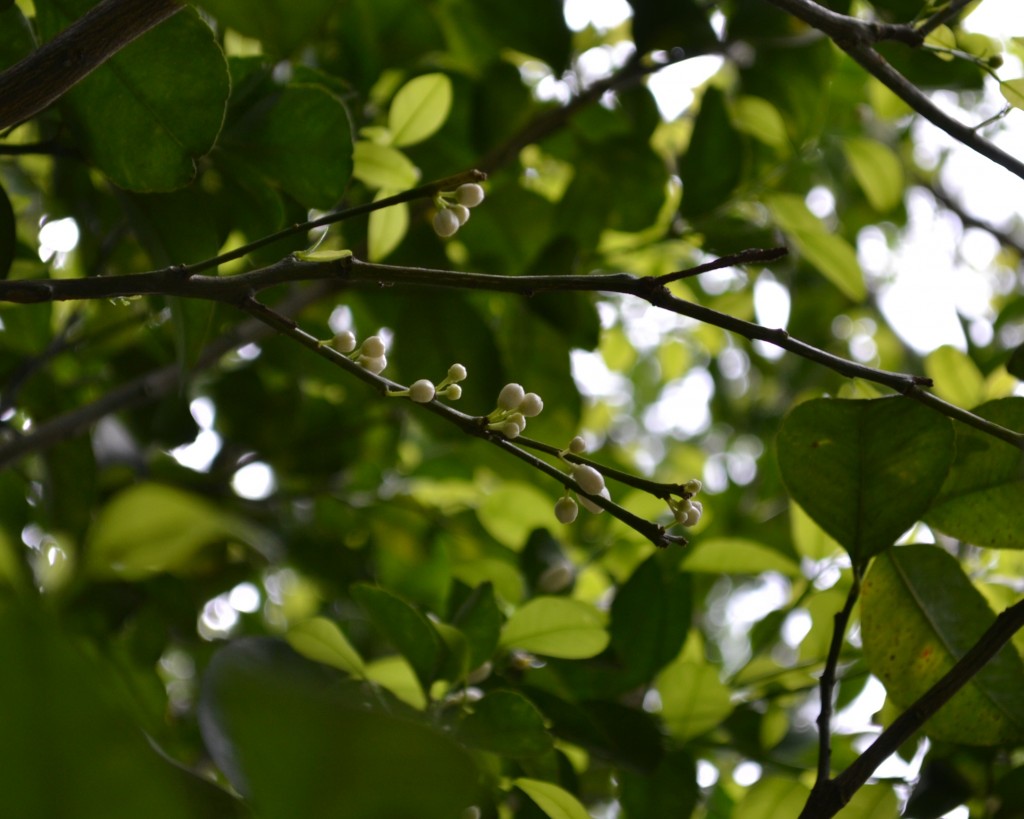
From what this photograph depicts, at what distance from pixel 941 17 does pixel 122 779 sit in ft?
1.74

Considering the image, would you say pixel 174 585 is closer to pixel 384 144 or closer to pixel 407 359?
pixel 407 359

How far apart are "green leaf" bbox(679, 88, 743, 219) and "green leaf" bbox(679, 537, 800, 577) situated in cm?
32

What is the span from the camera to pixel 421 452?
→ 120cm

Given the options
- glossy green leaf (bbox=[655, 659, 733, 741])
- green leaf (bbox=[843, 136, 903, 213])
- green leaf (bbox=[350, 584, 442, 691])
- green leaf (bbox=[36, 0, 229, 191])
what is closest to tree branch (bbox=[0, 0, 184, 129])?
green leaf (bbox=[36, 0, 229, 191])

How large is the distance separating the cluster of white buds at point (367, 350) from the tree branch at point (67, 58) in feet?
0.52

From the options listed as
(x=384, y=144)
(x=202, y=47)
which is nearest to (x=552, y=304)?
(x=384, y=144)

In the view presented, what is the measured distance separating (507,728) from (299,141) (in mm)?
369

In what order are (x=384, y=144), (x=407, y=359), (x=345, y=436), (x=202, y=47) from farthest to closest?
1. (x=345, y=436)
2. (x=407, y=359)
3. (x=384, y=144)
4. (x=202, y=47)

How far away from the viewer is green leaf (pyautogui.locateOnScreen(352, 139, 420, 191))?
68 centimetres

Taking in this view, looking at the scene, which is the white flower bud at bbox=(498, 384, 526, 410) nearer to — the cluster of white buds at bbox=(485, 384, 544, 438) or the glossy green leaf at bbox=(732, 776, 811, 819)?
the cluster of white buds at bbox=(485, 384, 544, 438)

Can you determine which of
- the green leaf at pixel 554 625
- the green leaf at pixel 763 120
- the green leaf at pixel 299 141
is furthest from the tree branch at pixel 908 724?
the green leaf at pixel 763 120

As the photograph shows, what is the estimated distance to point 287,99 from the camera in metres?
0.59

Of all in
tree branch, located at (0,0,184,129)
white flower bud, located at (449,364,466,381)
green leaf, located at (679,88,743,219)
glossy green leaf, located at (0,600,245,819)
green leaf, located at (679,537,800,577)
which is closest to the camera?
glossy green leaf, located at (0,600,245,819)

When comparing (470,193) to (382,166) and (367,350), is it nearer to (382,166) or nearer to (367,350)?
(367,350)
